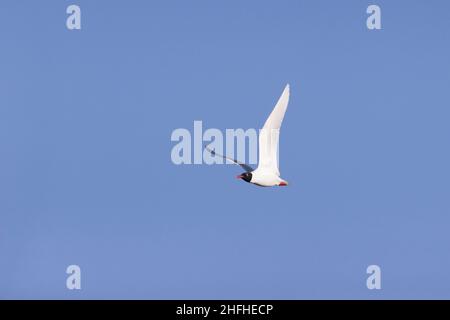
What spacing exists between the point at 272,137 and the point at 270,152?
47cm

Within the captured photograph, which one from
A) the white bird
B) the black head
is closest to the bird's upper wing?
the white bird

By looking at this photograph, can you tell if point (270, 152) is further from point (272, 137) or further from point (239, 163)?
point (239, 163)

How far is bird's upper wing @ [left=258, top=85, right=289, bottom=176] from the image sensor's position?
16.9 meters

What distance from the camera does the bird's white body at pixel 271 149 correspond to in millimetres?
16875

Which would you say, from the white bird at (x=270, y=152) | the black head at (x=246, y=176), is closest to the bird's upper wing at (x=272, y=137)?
the white bird at (x=270, y=152)

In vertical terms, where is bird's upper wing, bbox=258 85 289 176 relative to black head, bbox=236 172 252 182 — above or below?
above

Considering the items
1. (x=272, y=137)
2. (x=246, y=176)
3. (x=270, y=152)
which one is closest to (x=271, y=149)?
(x=270, y=152)

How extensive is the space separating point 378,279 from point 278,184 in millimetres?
Answer: 4541

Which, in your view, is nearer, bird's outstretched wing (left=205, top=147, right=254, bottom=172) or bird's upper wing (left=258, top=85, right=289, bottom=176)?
bird's upper wing (left=258, top=85, right=289, bottom=176)

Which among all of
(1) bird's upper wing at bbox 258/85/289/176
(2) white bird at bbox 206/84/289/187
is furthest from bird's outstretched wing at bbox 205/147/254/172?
(1) bird's upper wing at bbox 258/85/289/176

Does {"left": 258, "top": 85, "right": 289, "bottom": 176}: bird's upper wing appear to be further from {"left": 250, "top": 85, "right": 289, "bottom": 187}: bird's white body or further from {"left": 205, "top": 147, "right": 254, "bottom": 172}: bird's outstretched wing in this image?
{"left": 205, "top": 147, "right": 254, "bottom": 172}: bird's outstretched wing

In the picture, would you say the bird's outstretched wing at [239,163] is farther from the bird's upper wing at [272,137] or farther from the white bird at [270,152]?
the bird's upper wing at [272,137]
